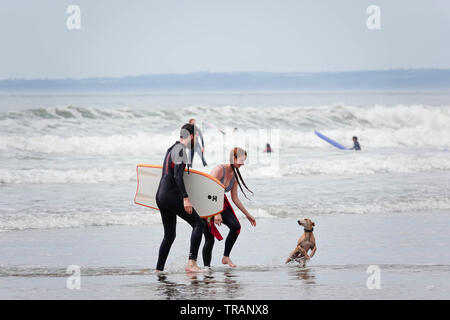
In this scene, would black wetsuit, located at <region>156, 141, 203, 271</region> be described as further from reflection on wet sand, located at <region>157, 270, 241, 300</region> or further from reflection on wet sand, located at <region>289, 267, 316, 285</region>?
reflection on wet sand, located at <region>289, 267, 316, 285</region>

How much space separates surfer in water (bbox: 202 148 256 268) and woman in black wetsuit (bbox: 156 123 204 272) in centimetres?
33

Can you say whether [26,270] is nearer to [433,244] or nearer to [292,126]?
[433,244]

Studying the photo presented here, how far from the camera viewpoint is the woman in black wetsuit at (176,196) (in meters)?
6.24

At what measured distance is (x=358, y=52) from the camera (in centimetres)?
8031

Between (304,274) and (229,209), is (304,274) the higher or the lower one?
the lower one

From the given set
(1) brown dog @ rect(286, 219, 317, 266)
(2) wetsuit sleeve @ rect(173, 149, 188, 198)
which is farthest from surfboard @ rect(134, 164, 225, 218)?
(1) brown dog @ rect(286, 219, 317, 266)

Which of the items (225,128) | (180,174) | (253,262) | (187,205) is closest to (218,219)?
(187,205)

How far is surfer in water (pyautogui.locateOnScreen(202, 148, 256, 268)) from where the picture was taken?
22.2 ft

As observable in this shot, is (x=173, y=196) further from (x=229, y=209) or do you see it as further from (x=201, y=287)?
(x=201, y=287)

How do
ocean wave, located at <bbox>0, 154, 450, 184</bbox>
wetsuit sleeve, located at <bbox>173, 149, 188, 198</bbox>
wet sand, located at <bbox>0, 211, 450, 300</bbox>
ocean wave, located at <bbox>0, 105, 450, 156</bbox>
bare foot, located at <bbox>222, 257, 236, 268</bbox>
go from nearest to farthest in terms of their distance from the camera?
wet sand, located at <bbox>0, 211, 450, 300</bbox>, wetsuit sleeve, located at <bbox>173, 149, 188, 198</bbox>, bare foot, located at <bbox>222, 257, 236, 268</bbox>, ocean wave, located at <bbox>0, 154, 450, 184</bbox>, ocean wave, located at <bbox>0, 105, 450, 156</bbox>

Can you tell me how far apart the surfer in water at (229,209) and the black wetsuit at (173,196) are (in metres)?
0.33

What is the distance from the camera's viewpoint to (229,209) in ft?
22.9

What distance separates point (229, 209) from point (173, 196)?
0.82m
